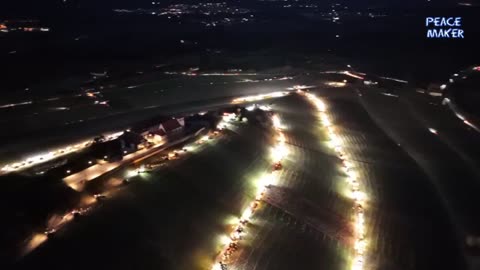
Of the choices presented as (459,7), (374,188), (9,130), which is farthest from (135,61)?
(459,7)

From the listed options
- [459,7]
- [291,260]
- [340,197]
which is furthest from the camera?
[459,7]

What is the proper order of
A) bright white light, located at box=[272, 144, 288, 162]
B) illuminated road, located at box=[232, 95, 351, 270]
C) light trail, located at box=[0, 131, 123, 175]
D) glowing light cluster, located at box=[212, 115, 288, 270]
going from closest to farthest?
glowing light cluster, located at box=[212, 115, 288, 270] < illuminated road, located at box=[232, 95, 351, 270] < light trail, located at box=[0, 131, 123, 175] < bright white light, located at box=[272, 144, 288, 162]

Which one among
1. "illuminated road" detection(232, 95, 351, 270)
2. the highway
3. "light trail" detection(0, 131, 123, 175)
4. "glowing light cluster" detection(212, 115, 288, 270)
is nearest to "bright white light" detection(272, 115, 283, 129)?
the highway

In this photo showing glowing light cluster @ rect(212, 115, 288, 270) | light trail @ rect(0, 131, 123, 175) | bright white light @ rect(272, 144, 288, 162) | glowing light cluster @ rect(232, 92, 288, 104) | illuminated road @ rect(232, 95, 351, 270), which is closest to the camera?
glowing light cluster @ rect(212, 115, 288, 270)

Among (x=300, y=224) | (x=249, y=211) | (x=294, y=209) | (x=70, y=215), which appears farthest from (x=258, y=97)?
(x=70, y=215)

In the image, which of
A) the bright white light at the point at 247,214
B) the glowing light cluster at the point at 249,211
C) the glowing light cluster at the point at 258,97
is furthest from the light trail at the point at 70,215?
the glowing light cluster at the point at 258,97

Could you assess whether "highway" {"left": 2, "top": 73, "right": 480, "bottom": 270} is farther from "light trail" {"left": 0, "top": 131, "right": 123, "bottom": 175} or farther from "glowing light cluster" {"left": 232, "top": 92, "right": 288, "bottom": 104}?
"glowing light cluster" {"left": 232, "top": 92, "right": 288, "bottom": 104}

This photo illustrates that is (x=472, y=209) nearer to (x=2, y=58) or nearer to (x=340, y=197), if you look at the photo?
(x=340, y=197)
